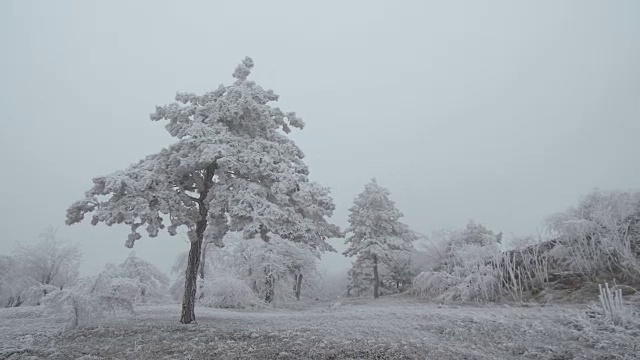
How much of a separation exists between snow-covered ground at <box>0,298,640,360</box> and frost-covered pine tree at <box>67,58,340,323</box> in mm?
2235

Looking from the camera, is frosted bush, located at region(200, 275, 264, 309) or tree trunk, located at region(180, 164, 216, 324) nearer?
tree trunk, located at region(180, 164, 216, 324)

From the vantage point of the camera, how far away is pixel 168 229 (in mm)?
10922

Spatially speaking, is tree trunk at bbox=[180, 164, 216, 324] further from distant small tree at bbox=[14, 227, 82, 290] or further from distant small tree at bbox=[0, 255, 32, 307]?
distant small tree at bbox=[14, 227, 82, 290]

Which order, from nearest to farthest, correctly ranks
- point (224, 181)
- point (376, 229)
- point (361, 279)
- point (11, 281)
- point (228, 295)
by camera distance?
1. point (224, 181)
2. point (228, 295)
3. point (11, 281)
4. point (376, 229)
5. point (361, 279)

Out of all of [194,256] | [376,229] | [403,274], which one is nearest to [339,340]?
[194,256]

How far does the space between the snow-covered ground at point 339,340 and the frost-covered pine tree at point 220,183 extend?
2.23m

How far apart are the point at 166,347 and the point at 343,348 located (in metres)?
4.28

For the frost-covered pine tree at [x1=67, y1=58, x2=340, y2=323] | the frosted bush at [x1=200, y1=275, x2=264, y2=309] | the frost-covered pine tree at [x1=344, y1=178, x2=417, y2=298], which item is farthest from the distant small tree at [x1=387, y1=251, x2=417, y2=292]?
the frost-covered pine tree at [x1=67, y1=58, x2=340, y2=323]

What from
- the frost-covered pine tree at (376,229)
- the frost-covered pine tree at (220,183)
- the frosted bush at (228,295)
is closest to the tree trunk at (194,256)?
the frost-covered pine tree at (220,183)

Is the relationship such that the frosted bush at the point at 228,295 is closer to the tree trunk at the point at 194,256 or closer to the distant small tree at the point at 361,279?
the tree trunk at the point at 194,256

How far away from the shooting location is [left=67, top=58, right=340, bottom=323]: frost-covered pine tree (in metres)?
10.2

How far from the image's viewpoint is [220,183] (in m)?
11.7

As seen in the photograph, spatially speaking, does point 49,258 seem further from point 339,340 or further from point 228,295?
point 339,340

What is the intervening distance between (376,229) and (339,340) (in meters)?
27.0
